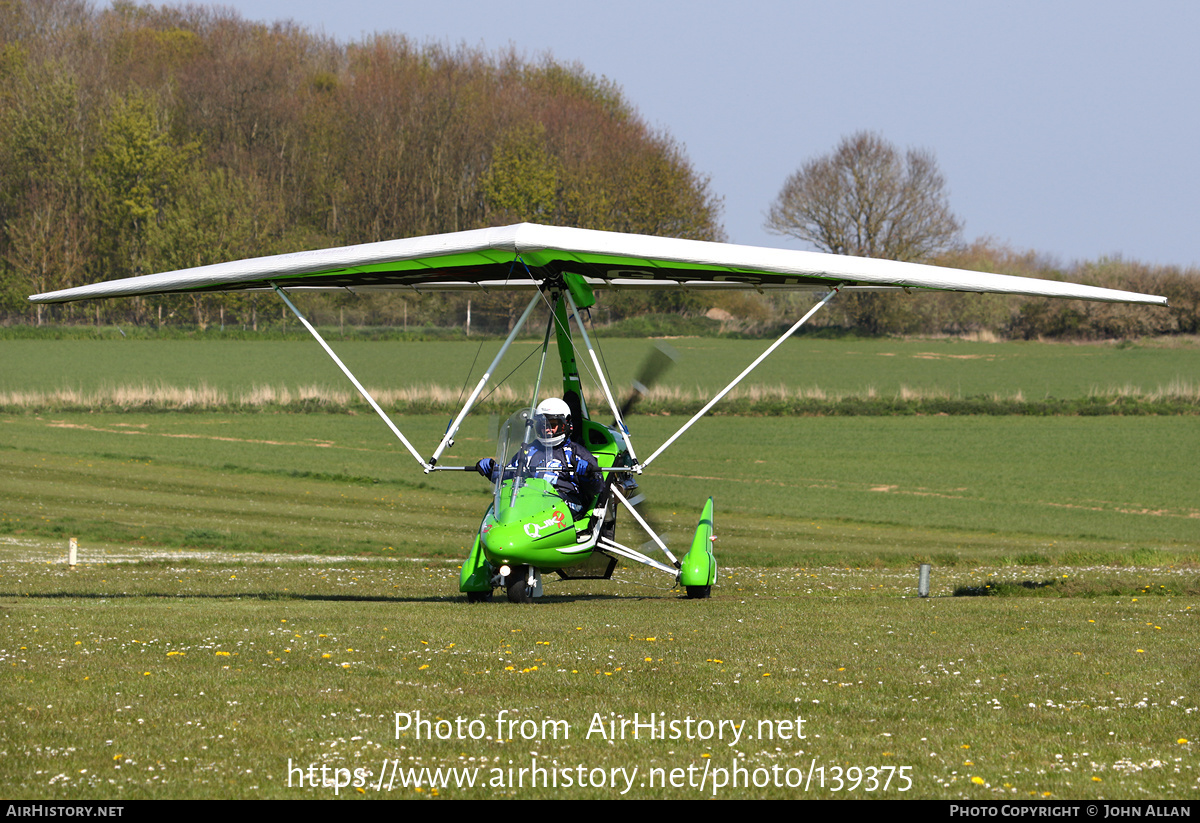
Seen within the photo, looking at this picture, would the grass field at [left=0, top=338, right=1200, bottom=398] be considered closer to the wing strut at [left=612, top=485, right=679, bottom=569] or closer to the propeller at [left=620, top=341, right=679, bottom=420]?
the propeller at [left=620, top=341, right=679, bottom=420]

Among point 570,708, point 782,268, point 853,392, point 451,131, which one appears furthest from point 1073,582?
point 451,131

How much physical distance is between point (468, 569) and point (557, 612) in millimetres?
1396

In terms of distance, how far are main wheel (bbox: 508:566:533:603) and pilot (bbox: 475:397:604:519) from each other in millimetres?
809

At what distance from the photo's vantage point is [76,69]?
8788cm

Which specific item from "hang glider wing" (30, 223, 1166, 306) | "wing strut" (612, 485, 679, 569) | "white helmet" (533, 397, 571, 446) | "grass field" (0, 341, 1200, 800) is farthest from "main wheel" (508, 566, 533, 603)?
"hang glider wing" (30, 223, 1166, 306)

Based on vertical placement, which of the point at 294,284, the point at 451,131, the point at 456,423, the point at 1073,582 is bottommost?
the point at 1073,582

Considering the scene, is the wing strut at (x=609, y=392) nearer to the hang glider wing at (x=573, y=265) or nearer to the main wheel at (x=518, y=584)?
the hang glider wing at (x=573, y=265)

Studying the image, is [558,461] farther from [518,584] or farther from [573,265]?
[573,265]

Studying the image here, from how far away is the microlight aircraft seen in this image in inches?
451

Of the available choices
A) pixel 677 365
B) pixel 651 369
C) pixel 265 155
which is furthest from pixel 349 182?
pixel 651 369

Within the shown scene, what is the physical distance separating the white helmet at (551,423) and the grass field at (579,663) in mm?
1728

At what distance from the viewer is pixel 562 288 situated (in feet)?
43.0

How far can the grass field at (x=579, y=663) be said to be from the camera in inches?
203
